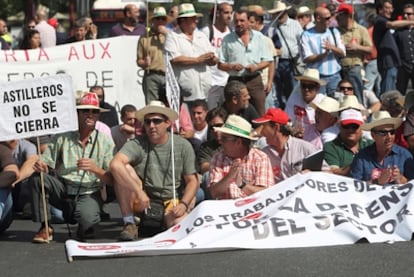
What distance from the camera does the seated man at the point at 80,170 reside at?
1073 cm

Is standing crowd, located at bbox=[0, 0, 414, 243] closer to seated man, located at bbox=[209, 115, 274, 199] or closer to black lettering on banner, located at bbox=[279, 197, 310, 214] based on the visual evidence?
seated man, located at bbox=[209, 115, 274, 199]

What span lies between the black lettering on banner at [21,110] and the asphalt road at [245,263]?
1.36 meters

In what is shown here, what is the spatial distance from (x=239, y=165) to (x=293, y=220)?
1.08 m

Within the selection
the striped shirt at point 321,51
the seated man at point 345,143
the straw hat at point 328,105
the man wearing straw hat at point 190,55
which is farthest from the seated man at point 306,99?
the seated man at point 345,143

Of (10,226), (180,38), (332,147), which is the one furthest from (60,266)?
(180,38)

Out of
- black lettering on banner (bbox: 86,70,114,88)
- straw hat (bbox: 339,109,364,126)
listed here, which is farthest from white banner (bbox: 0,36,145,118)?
straw hat (bbox: 339,109,364,126)

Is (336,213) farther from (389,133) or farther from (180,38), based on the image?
(180,38)

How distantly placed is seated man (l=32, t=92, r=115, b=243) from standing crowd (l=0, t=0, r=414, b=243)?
0.01 meters

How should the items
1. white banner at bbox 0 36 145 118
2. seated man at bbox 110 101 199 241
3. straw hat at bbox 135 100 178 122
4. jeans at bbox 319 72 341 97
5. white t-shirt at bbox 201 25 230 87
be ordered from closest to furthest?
seated man at bbox 110 101 199 241 < straw hat at bbox 135 100 178 122 < white t-shirt at bbox 201 25 230 87 < jeans at bbox 319 72 341 97 < white banner at bbox 0 36 145 118

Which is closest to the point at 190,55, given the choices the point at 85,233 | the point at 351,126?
the point at 351,126

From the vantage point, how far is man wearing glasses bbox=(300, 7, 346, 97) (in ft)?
50.9

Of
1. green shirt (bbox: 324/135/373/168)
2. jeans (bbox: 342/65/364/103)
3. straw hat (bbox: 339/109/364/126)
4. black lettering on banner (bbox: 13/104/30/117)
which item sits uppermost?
black lettering on banner (bbox: 13/104/30/117)

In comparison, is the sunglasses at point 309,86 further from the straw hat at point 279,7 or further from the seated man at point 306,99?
the straw hat at point 279,7

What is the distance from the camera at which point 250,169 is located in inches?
424
